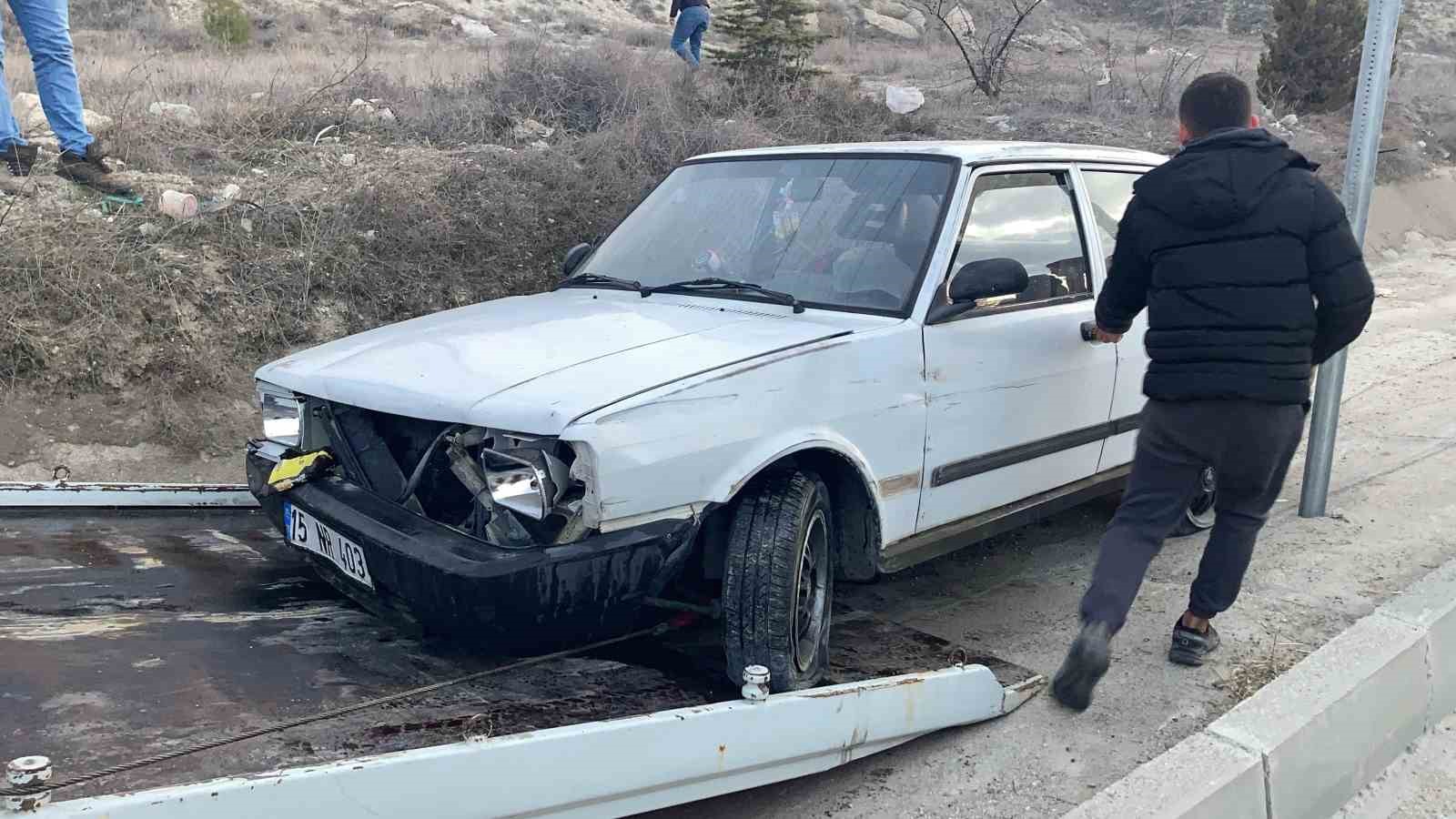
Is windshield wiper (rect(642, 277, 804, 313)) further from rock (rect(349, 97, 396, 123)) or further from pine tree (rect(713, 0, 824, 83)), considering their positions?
pine tree (rect(713, 0, 824, 83))

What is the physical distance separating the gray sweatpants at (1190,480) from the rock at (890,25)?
28.8 meters

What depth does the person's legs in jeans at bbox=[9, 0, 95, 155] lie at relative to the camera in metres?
6.66

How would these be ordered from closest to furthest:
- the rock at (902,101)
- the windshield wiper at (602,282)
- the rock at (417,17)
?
1. the windshield wiper at (602,282)
2. the rock at (902,101)
3. the rock at (417,17)

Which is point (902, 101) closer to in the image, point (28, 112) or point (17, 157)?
point (28, 112)

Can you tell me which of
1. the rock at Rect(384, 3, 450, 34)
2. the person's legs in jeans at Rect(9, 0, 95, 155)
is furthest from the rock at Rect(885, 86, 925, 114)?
the rock at Rect(384, 3, 450, 34)

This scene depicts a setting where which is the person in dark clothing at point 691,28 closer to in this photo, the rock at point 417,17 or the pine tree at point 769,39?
the pine tree at point 769,39

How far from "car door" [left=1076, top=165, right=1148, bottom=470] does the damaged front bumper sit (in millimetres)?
2316

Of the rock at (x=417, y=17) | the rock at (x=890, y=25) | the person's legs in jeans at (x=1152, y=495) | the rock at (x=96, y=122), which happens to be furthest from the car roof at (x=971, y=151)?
the rock at (x=890, y=25)

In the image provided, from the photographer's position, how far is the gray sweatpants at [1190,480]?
3.31 m

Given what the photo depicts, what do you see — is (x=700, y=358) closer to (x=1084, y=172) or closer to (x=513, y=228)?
(x=1084, y=172)

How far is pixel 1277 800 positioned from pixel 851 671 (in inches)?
50.8

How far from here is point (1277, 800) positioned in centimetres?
286

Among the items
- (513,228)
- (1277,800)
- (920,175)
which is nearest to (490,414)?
(920,175)

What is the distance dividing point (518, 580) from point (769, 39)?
1094cm
